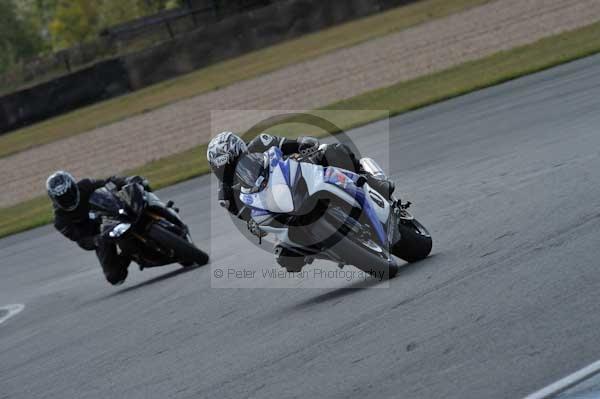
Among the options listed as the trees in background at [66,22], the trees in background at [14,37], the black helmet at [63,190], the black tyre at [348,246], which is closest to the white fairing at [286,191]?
the black tyre at [348,246]

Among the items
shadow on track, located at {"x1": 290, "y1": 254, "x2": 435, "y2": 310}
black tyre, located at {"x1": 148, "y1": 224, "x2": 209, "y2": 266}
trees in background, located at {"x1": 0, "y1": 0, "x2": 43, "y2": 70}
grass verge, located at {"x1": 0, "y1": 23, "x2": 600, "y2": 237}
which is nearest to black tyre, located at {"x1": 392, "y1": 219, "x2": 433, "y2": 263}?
shadow on track, located at {"x1": 290, "y1": 254, "x2": 435, "y2": 310}

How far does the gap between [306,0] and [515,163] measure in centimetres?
2889

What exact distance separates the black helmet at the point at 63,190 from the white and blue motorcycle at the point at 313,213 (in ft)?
13.8

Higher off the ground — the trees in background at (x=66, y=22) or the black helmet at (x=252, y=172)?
the black helmet at (x=252, y=172)

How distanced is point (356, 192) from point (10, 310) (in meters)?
5.53

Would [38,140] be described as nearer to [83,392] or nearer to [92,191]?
[92,191]

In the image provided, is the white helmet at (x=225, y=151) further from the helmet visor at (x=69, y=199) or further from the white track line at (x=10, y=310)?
the white track line at (x=10, y=310)

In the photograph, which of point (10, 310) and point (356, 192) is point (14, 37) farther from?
point (356, 192)

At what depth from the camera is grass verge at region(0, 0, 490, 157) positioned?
108ft

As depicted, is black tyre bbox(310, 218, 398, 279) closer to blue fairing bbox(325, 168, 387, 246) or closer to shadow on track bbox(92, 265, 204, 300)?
blue fairing bbox(325, 168, 387, 246)

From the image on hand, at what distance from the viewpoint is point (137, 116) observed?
103 ft

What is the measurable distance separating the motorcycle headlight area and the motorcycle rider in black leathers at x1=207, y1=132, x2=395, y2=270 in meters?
3.12

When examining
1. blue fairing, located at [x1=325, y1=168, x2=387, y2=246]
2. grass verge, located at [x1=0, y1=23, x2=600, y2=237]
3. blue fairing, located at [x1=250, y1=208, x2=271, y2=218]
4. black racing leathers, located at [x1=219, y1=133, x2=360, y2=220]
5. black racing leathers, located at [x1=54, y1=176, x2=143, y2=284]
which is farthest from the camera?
grass verge, located at [x1=0, y1=23, x2=600, y2=237]

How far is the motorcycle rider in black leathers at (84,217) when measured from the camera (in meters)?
11.5
